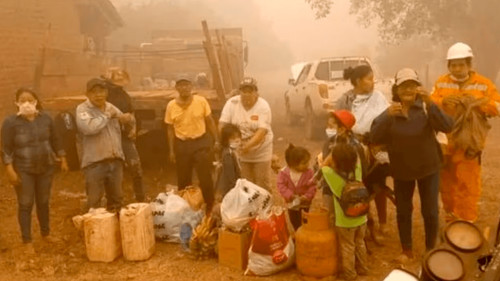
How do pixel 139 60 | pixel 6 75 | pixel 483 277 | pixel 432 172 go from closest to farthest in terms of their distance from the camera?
pixel 483 277
pixel 432 172
pixel 6 75
pixel 139 60

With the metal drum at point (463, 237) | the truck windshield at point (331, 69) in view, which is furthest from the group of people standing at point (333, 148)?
the truck windshield at point (331, 69)

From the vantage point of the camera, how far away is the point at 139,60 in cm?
1514

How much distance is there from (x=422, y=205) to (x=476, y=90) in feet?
4.21

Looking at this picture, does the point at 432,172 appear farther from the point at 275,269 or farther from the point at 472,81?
the point at 275,269

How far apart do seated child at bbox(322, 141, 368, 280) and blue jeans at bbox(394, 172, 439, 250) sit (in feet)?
1.62

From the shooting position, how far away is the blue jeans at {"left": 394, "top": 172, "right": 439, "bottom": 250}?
472 centimetres

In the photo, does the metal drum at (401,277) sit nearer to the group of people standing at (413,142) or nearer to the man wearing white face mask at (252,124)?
the group of people standing at (413,142)

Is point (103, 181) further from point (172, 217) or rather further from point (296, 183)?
point (296, 183)

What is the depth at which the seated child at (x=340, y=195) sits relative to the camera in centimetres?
445

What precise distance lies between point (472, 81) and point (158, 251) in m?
3.71

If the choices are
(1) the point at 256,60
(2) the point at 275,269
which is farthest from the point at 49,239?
(1) the point at 256,60

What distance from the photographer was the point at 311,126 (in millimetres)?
12414

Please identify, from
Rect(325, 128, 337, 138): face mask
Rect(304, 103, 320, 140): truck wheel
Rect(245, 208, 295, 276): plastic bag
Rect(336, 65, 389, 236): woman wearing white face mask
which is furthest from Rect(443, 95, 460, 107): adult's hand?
Rect(304, 103, 320, 140): truck wheel

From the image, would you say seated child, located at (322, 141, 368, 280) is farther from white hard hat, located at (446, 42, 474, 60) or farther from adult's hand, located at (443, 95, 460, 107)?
white hard hat, located at (446, 42, 474, 60)
